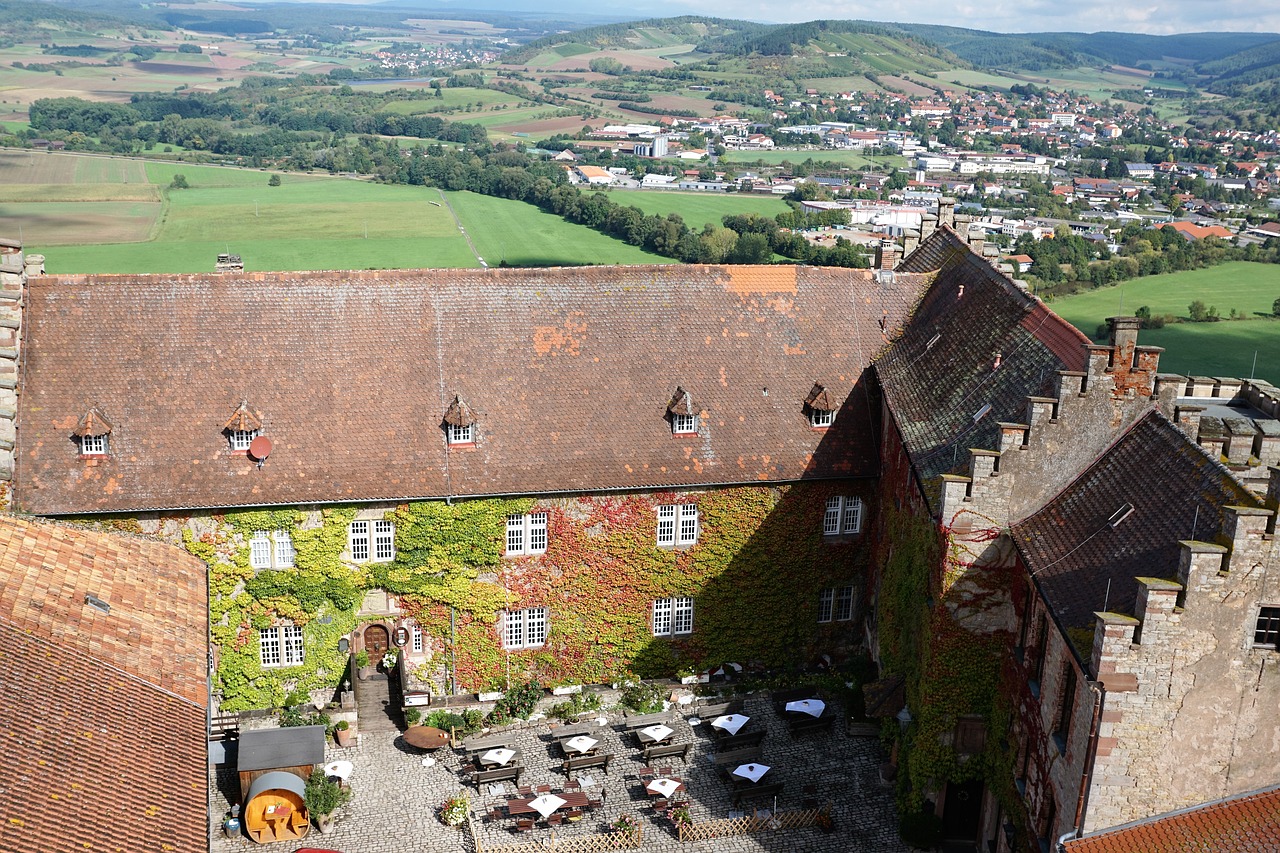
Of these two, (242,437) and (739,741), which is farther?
(739,741)

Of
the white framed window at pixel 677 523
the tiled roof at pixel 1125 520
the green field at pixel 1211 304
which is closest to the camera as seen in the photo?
the tiled roof at pixel 1125 520

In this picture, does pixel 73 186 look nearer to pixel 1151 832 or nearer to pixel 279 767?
pixel 279 767

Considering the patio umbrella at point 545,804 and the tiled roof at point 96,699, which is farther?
the patio umbrella at point 545,804

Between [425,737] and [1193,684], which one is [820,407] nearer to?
[425,737]

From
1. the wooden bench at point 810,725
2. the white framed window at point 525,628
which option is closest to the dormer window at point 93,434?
the white framed window at point 525,628

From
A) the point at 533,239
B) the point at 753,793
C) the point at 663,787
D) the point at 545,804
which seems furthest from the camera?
the point at 533,239

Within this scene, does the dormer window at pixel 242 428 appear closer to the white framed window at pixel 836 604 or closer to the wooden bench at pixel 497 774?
the wooden bench at pixel 497 774

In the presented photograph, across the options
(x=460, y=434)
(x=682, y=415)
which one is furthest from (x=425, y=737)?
(x=682, y=415)
